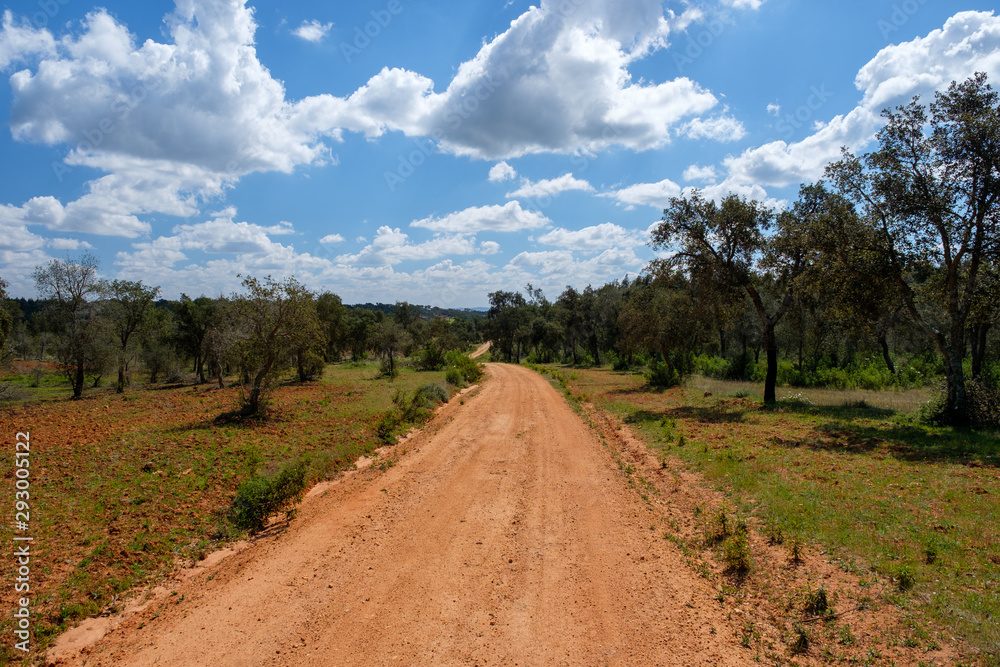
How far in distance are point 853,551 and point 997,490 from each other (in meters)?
4.42

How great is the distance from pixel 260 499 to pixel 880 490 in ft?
38.5

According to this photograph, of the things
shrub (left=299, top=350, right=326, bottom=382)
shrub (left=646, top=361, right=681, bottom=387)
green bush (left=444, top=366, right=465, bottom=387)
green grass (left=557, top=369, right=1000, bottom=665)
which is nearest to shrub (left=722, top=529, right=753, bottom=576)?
green grass (left=557, top=369, right=1000, bottom=665)

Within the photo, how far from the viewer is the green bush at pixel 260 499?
8617mm

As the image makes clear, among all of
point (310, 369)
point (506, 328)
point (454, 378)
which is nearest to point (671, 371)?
point (454, 378)

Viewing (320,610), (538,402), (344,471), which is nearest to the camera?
(320,610)

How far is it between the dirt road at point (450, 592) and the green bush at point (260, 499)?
577mm

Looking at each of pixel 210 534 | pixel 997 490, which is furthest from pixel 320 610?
pixel 997 490

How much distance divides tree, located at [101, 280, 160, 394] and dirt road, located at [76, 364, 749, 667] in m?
31.2

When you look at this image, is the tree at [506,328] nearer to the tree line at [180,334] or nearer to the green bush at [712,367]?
the tree line at [180,334]

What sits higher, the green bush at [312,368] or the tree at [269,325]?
the tree at [269,325]

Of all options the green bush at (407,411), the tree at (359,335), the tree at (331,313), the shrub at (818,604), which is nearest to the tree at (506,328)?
the tree at (359,335)

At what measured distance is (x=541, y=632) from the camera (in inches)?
199

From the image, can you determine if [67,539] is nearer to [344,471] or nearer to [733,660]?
[344,471]

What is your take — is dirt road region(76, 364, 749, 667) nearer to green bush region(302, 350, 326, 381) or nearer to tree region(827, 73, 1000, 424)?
tree region(827, 73, 1000, 424)
